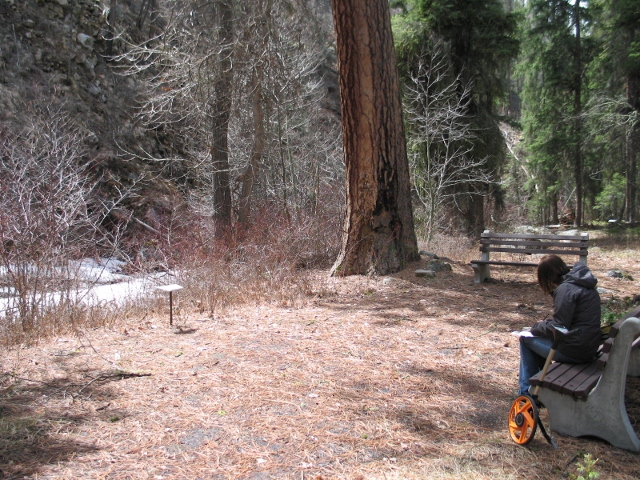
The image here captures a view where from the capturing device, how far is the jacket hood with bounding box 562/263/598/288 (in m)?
3.08

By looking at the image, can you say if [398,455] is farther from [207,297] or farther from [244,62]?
[244,62]

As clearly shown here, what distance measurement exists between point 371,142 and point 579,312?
524 centimetres

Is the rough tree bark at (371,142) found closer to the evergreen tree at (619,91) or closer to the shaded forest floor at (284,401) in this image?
the shaded forest floor at (284,401)

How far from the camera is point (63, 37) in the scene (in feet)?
60.1

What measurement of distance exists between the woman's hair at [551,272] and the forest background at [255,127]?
462cm

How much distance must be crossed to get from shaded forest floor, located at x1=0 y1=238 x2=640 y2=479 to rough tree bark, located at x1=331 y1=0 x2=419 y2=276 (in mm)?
1974

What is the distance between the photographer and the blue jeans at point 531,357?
343 cm

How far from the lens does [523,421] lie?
2969 mm

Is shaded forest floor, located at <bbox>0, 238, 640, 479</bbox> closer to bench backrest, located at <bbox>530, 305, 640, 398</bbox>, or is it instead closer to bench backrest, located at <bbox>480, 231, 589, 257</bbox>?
bench backrest, located at <bbox>530, 305, 640, 398</bbox>

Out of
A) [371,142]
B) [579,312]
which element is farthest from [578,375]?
[371,142]

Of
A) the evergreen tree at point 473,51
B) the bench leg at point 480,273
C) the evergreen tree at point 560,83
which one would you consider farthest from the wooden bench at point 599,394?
the evergreen tree at point 560,83

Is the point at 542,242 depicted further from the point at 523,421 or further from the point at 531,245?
the point at 523,421

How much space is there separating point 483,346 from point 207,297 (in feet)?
12.0

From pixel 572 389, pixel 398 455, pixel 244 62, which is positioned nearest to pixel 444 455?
pixel 398 455
